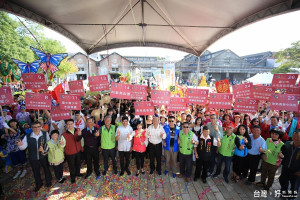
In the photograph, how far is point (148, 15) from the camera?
7172 millimetres

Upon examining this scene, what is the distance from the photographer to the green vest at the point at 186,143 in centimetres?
402

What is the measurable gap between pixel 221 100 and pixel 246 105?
2.61 feet

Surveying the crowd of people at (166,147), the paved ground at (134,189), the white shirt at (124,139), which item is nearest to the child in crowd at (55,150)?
the crowd of people at (166,147)

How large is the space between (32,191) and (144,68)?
3437 cm

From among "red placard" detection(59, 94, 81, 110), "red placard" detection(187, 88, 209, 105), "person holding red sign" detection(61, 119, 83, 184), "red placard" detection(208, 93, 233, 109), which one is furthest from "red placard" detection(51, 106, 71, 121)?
"red placard" detection(208, 93, 233, 109)

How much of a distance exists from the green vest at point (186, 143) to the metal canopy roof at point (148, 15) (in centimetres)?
493

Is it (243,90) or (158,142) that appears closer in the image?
(158,142)

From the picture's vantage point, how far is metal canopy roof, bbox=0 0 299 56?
5457 millimetres

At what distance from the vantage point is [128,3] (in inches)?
246

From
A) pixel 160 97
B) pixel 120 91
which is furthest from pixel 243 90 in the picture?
pixel 120 91

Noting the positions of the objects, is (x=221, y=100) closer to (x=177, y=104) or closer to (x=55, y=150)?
(x=177, y=104)

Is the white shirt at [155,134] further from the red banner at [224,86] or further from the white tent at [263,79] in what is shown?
the white tent at [263,79]

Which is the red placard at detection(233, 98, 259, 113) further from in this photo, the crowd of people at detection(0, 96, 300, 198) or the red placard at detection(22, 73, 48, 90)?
the red placard at detection(22, 73, 48, 90)

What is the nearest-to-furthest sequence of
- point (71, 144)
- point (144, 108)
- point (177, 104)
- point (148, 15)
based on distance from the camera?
1. point (71, 144)
2. point (144, 108)
3. point (177, 104)
4. point (148, 15)
